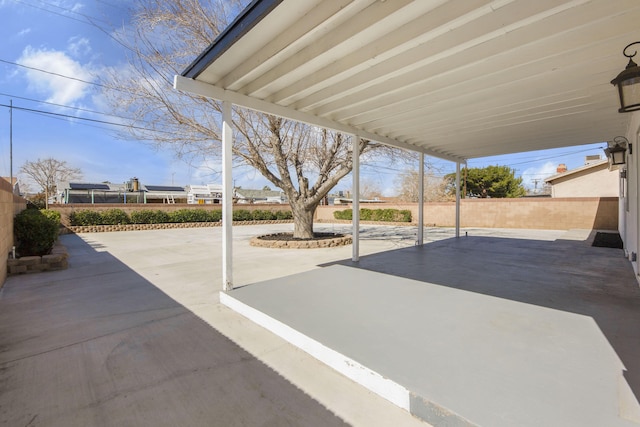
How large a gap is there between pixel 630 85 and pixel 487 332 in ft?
7.78

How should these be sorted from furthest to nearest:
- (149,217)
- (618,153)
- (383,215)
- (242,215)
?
(383,215) < (242,215) < (149,217) < (618,153)

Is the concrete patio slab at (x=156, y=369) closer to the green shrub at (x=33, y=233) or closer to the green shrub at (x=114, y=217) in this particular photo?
the green shrub at (x=33, y=233)

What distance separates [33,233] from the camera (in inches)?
232

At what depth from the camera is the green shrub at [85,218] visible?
43.1 feet

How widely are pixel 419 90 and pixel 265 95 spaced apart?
2.21 m

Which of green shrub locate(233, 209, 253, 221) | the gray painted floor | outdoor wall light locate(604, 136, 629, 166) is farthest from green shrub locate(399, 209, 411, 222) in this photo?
the gray painted floor

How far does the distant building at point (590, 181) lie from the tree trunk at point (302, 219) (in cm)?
1459

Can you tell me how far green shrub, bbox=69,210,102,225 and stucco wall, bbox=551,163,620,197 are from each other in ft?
77.6

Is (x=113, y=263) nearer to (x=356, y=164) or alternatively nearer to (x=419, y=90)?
(x=356, y=164)

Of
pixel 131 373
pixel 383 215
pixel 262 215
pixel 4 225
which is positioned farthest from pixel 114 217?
pixel 383 215

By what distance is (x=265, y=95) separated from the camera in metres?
4.44

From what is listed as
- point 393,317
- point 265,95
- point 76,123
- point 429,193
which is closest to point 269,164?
point 265,95

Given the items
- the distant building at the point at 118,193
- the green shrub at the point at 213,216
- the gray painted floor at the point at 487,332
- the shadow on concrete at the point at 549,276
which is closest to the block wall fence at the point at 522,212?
the green shrub at the point at 213,216

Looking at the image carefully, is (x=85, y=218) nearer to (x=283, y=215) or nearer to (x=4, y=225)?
(x=4, y=225)
